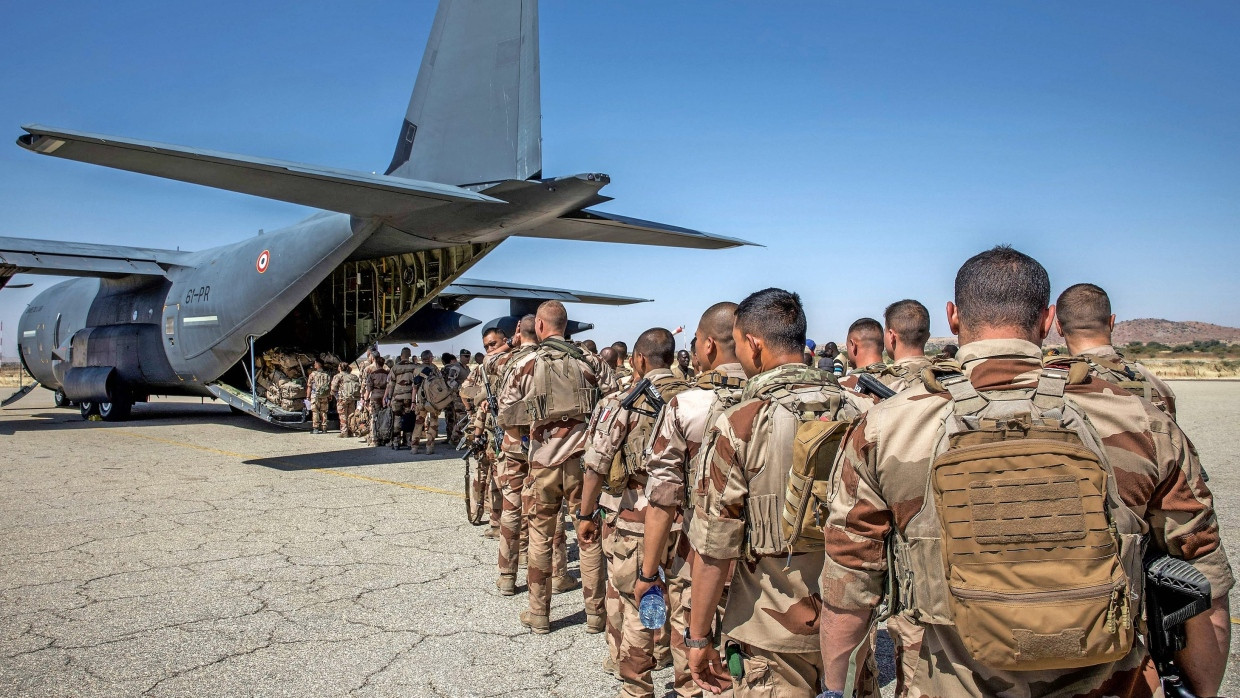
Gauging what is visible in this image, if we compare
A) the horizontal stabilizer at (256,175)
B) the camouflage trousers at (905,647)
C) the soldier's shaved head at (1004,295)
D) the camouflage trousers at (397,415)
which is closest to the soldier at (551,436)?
the camouflage trousers at (905,647)

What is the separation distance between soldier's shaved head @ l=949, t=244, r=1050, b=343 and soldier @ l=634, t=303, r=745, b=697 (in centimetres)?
Answer: 94

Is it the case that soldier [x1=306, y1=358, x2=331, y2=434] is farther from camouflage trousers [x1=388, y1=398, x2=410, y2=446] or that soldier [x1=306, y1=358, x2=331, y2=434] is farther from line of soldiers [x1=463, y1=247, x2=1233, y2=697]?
line of soldiers [x1=463, y1=247, x2=1233, y2=697]

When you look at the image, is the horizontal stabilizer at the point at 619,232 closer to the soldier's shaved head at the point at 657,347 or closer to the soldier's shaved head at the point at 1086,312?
the soldier's shaved head at the point at 657,347

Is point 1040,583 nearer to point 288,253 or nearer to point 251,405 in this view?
point 288,253

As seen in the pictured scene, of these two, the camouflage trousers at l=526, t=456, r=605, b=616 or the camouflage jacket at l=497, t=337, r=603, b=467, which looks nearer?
the camouflage trousers at l=526, t=456, r=605, b=616

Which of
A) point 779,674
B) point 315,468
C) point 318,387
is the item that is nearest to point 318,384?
point 318,387

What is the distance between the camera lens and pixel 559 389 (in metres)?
4.88

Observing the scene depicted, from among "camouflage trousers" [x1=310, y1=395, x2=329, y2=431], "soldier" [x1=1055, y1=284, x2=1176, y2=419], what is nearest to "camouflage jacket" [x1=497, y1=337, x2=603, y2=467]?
"soldier" [x1=1055, y1=284, x2=1176, y2=419]

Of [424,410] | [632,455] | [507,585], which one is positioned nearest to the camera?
[632,455]

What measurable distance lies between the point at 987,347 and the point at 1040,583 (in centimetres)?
59

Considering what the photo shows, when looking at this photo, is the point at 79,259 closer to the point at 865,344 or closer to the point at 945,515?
the point at 865,344

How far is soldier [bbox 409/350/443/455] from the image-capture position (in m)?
11.8

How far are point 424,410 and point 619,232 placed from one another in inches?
160

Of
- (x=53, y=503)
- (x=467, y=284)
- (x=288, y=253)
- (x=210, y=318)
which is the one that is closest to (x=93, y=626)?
(x=53, y=503)
